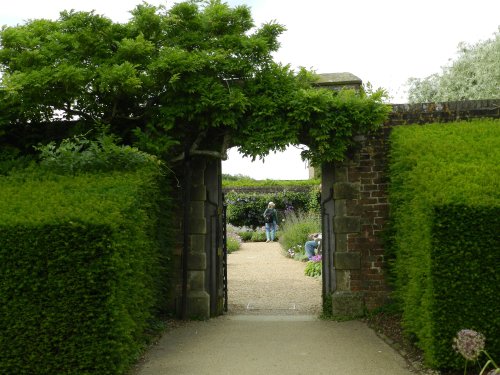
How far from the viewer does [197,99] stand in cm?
783

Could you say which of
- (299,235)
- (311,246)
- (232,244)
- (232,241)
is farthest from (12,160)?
(232,241)

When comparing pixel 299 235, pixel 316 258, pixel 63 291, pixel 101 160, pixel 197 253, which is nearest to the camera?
pixel 63 291

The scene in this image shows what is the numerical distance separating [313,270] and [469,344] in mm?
9040

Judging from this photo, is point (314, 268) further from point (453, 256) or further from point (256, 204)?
point (256, 204)

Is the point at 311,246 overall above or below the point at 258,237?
above

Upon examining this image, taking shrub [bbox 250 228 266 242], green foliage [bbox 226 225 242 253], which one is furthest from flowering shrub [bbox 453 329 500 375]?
shrub [bbox 250 228 266 242]

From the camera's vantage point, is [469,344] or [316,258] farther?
[316,258]

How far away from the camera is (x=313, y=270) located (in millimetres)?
13617

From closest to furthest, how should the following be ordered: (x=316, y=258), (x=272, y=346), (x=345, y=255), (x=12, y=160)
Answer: (x=272, y=346)
(x=12, y=160)
(x=345, y=255)
(x=316, y=258)

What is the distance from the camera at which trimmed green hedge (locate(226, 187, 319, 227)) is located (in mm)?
24781

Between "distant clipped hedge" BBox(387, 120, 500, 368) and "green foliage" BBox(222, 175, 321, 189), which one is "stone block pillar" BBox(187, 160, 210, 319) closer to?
"distant clipped hedge" BBox(387, 120, 500, 368)

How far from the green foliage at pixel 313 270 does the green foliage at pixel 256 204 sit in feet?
34.8

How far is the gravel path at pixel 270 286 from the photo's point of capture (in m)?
9.82

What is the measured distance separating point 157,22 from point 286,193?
18.0m
